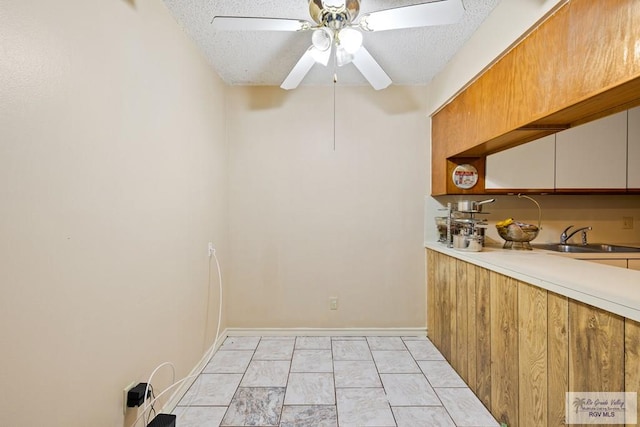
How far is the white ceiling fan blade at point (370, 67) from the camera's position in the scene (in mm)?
1843

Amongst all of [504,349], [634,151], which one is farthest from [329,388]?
[634,151]

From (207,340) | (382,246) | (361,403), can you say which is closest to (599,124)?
(382,246)

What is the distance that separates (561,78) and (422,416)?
1.93 meters

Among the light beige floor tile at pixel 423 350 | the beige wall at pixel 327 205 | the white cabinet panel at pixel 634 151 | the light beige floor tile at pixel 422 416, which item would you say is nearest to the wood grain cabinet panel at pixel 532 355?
the light beige floor tile at pixel 422 416

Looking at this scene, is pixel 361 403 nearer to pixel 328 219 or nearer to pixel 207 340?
pixel 207 340

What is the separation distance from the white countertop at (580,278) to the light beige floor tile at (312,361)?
A: 4.51 ft

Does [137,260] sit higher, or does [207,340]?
[137,260]

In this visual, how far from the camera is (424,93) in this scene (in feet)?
9.39

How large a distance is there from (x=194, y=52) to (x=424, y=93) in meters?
2.11

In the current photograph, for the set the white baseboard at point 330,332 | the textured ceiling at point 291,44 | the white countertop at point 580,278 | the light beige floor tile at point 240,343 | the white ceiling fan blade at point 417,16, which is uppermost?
the textured ceiling at point 291,44

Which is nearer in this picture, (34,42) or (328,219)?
(34,42)

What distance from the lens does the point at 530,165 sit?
2.41 meters

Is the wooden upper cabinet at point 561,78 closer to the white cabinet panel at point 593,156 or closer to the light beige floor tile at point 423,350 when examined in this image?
the white cabinet panel at point 593,156

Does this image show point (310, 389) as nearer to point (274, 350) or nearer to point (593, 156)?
point (274, 350)
